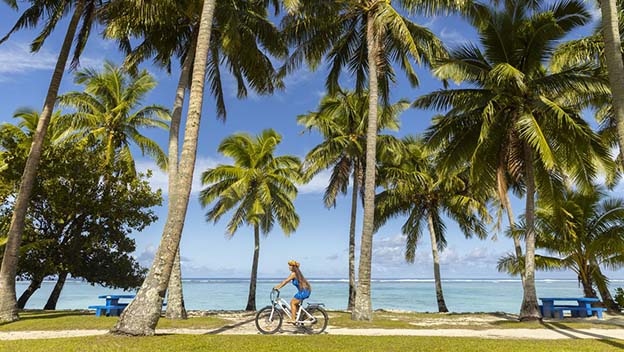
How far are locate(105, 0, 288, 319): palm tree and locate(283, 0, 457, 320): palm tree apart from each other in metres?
1.24

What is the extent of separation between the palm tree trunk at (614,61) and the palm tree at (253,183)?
642 inches

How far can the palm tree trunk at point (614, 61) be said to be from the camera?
7.38m

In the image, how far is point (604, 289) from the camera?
17.3 metres

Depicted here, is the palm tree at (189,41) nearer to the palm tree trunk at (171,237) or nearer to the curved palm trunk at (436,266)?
the palm tree trunk at (171,237)

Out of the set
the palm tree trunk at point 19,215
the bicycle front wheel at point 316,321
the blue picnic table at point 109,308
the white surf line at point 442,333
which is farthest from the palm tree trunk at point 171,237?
the blue picnic table at point 109,308

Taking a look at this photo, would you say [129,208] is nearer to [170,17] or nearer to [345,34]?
[170,17]

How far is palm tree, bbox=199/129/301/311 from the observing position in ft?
75.0

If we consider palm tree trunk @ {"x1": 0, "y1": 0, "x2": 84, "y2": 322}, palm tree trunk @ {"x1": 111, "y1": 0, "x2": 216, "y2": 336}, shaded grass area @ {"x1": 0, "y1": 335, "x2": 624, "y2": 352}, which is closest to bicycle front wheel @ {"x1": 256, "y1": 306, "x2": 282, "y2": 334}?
shaded grass area @ {"x1": 0, "y1": 335, "x2": 624, "y2": 352}

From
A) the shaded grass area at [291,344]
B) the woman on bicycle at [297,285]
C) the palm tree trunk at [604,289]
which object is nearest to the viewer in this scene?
the shaded grass area at [291,344]

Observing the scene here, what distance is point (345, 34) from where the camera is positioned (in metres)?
17.1

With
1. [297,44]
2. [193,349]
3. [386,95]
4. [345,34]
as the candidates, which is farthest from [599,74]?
[193,349]

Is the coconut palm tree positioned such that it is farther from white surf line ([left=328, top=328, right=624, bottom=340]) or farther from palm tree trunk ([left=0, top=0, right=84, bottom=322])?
palm tree trunk ([left=0, top=0, right=84, bottom=322])

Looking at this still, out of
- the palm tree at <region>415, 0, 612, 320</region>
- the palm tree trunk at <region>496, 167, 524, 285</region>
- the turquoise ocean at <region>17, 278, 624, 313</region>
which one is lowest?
the turquoise ocean at <region>17, 278, 624, 313</region>

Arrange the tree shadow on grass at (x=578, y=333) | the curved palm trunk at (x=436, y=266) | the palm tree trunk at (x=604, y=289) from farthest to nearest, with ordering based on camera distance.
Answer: the curved palm trunk at (x=436, y=266) → the palm tree trunk at (x=604, y=289) → the tree shadow on grass at (x=578, y=333)
